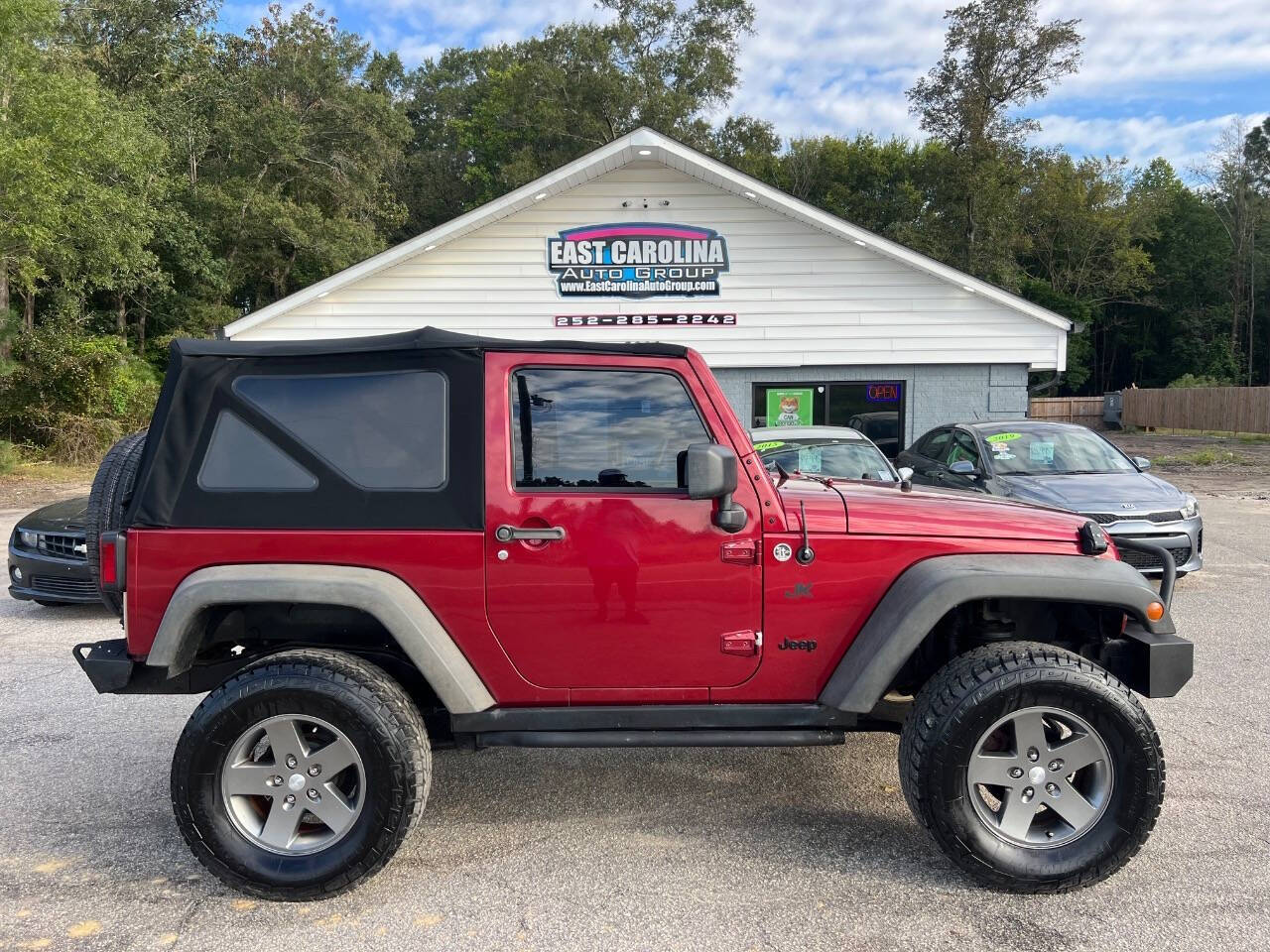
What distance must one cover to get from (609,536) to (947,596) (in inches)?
47.5

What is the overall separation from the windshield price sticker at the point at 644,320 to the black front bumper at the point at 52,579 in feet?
30.2

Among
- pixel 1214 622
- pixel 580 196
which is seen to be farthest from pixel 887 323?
pixel 1214 622

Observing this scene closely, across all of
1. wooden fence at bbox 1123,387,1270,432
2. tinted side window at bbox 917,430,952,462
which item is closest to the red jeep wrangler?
tinted side window at bbox 917,430,952,462

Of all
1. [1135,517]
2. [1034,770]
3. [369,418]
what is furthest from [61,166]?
[1034,770]

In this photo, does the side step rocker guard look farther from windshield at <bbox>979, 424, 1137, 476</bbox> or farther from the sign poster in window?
the sign poster in window

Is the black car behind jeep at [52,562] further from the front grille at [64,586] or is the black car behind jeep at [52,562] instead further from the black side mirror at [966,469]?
the black side mirror at [966,469]

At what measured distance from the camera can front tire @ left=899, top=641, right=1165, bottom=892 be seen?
3045 millimetres

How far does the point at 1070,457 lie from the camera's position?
335 inches

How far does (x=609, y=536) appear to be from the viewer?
10.3 ft

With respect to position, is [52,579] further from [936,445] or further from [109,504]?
[936,445]

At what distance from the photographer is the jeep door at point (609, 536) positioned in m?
3.14

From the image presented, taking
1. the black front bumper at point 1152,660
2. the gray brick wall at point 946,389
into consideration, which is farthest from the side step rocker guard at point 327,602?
the gray brick wall at point 946,389

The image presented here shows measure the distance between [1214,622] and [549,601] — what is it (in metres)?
5.83

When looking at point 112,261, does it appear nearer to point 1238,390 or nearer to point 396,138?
point 396,138
